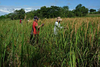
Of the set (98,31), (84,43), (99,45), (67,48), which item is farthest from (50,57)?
(98,31)

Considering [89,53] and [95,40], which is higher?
[95,40]

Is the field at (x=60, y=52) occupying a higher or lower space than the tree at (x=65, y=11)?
lower

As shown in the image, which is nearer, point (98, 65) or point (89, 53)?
point (98, 65)

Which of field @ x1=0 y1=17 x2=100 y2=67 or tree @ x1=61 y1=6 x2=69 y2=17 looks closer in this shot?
field @ x1=0 y1=17 x2=100 y2=67

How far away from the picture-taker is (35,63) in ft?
3.54

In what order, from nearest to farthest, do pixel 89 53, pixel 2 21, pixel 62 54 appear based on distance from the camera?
pixel 89 53 < pixel 62 54 < pixel 2 21

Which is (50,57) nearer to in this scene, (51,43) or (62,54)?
(62,54)

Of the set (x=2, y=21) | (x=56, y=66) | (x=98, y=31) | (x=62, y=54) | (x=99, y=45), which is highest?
(x=2, y=21)

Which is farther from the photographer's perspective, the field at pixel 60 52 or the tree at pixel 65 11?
the tree at pixel 65 11

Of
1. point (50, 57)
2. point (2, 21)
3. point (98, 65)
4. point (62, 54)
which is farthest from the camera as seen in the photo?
point (2, 21)

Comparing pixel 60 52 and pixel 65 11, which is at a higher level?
pixel 65 11

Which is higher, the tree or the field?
the tree

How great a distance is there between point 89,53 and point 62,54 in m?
0.34

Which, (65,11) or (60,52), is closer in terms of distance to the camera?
(60,52)
